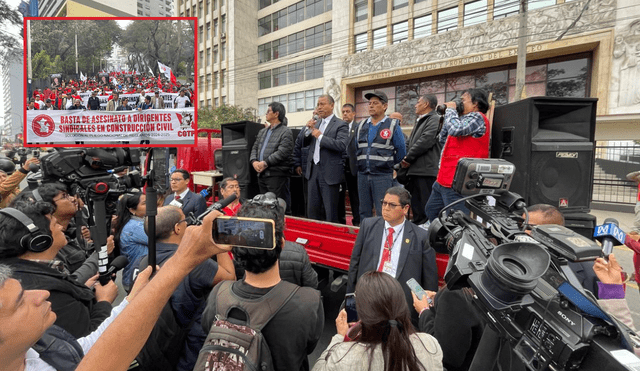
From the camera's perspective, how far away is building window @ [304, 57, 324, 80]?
1215 inches

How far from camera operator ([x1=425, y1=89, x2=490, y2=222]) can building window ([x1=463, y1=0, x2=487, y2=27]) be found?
1920 centimetres

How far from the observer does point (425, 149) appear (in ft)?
13.5

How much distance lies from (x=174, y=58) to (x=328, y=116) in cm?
252

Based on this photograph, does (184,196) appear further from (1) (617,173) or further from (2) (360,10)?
(2) (360,10)

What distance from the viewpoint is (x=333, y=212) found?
453cm

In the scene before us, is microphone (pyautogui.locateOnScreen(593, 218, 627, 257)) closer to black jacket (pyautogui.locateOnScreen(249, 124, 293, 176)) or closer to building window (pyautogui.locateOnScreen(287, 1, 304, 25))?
black jacket (pyautogui.locateOnScreen(249, 124, 293, 176))

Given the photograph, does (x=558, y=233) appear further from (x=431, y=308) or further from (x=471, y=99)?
(x=471, y=99)

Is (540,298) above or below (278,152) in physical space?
below

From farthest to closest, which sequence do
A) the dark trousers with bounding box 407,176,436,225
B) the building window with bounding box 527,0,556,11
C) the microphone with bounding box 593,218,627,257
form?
the building window with bounding box 527,0,556,11, the dark trousers with bounding box 407,176,436,225, the microphone with bounding box 593,218,627,257

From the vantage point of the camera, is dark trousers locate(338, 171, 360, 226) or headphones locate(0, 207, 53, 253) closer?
headphones locate(0, 207, 53, 253)

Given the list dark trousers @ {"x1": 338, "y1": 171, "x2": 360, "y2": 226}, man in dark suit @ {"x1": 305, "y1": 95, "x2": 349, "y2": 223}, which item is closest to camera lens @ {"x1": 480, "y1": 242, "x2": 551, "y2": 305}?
man in dark suit @ {"x1": 305, "y1": 95, "x2": 349, "y2": 223}

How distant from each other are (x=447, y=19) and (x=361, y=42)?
647cm

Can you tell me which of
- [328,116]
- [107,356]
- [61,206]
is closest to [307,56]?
[328,116]

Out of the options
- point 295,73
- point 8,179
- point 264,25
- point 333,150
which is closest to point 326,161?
point 333,150
